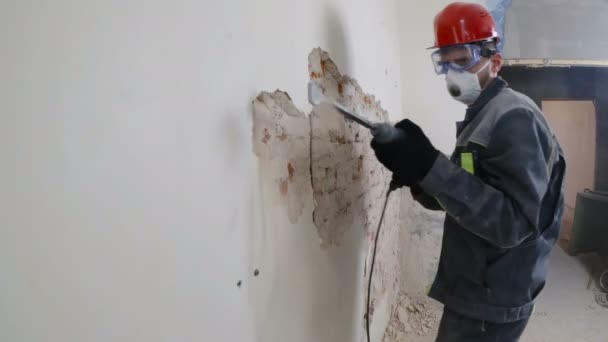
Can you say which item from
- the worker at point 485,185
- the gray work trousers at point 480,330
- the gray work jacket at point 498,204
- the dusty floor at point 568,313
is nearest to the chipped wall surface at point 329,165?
the worker at point 485,185

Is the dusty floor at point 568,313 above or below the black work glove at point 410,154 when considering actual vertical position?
below

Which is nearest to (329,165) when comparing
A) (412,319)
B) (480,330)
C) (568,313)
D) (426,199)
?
(426,199)

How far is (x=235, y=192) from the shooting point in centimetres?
74

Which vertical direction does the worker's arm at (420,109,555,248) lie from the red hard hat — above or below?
below

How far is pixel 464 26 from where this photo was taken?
1167mm

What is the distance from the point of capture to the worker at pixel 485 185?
927mm

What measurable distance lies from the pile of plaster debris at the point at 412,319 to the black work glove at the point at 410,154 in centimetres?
152

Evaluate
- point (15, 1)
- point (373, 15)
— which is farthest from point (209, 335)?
point (373, 15)

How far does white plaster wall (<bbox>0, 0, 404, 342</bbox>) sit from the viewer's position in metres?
0.39

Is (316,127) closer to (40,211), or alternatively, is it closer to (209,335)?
(209,335)

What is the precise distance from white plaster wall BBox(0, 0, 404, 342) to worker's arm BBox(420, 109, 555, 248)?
0.42 metres

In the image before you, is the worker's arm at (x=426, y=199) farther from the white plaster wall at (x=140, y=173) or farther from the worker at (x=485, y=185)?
the white plaster wall at (x=140, y=173)

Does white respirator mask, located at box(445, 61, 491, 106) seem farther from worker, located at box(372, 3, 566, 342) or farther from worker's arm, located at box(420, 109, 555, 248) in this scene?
worker's arm, located at box(420, 109, 555, 248)

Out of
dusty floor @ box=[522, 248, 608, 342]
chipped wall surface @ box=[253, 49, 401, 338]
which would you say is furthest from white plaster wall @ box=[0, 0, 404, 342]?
dusty floor @ box=[522, 248, 608, 342]
